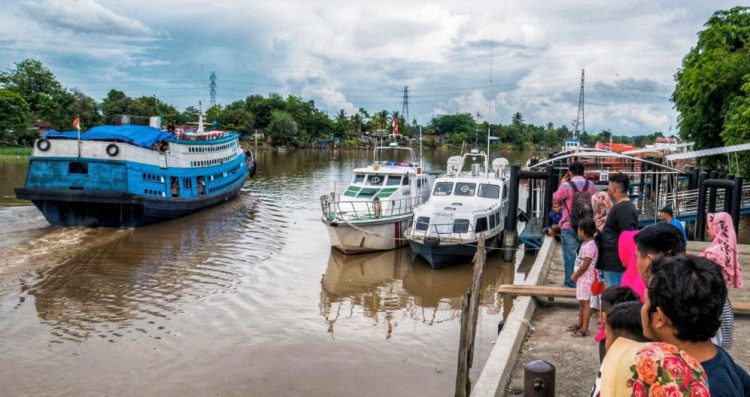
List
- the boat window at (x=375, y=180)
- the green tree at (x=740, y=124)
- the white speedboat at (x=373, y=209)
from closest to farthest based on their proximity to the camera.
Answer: the white speedboat at (x=373, y=209) < the green tree at (x=740, y=124) < the boat window at (x=375, y=180)

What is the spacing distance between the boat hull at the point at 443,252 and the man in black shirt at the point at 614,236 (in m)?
9.46

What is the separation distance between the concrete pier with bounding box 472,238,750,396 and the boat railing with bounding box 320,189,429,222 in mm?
10584

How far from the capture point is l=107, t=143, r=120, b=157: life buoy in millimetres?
22453

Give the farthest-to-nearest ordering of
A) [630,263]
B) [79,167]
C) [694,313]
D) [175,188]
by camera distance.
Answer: [175,188] < [79,167] < [630,263] < [694,313]

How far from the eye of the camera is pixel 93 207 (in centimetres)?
2248

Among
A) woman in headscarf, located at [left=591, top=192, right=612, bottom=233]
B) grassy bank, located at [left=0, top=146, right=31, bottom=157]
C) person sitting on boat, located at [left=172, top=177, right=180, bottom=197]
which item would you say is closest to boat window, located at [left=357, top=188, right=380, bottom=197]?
person sitting on boat, located at [left=172, top=177, right=180, bottom=197]

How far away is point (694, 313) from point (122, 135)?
23.4 metres

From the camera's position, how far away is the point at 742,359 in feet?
22.5

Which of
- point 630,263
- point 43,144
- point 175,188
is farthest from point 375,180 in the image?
point 630,263

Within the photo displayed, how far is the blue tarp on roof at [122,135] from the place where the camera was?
22725 mm

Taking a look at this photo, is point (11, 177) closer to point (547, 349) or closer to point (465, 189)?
point (465, 189)

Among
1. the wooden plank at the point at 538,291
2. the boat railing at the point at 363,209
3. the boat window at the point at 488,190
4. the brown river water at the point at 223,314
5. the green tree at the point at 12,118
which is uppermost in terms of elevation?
the green tree at the point at 12,118

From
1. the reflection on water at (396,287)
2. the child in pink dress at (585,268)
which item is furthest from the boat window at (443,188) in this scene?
the child in pink dress at (585,268)

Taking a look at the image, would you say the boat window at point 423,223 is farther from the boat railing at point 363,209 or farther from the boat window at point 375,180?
the boat window at point 375,180
